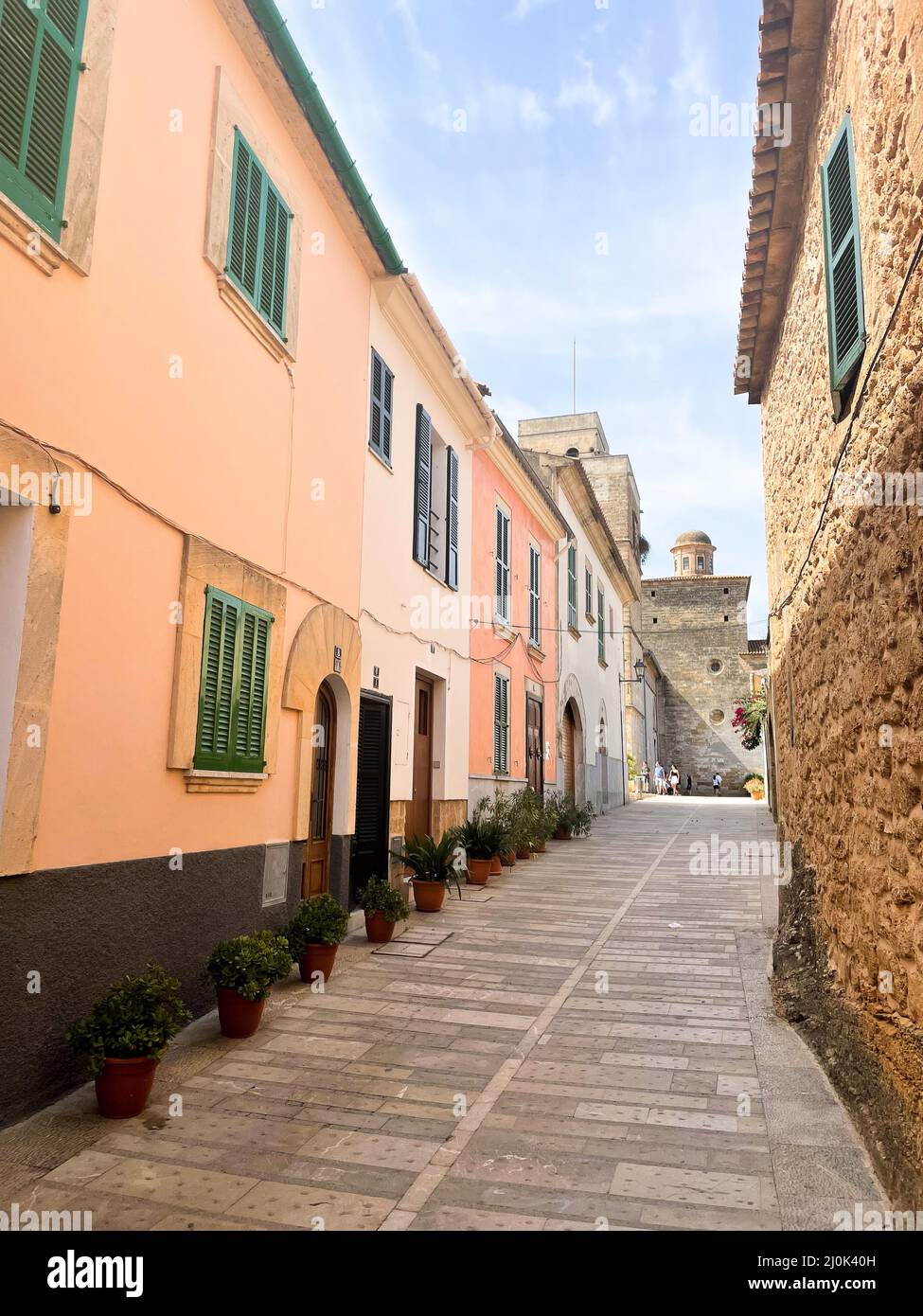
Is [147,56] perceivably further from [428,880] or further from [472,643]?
[472,643]

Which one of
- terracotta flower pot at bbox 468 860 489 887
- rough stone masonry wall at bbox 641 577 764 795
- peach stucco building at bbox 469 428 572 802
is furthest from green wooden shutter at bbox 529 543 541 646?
rough stone masonry wall at bbox 641 577 764 795

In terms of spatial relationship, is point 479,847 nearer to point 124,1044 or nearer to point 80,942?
point 80,942

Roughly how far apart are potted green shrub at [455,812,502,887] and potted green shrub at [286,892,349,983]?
441 cm

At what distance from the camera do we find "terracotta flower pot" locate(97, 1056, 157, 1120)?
13.1ft

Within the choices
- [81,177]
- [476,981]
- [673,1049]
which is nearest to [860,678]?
[673,1049]

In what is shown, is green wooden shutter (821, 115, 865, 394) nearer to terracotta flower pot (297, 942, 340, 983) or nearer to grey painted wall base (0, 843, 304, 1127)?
grey painted wall base (0, 843, 304, 1127)

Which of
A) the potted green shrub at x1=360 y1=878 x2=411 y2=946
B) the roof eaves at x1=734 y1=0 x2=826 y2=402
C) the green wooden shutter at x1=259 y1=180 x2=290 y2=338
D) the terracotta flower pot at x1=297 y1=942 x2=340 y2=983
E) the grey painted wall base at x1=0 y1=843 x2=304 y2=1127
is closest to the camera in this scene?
the grey painted wall base at x1=0 y1=843 x2=304 y2=1127

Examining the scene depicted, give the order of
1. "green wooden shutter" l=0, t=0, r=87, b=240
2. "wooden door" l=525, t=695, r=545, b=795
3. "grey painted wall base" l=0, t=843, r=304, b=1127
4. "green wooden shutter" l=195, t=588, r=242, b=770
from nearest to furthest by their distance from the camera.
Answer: "grey painted wall base" l=0, t=843, r=304, b=1127
"green wooden shutter" l=0, t=0, r=87, b=240
"green wooden shutter" l=195, t=588, r=242, b=770
"wooden door" l=525, t=695, r=545, b=795

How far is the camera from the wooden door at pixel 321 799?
7.53m

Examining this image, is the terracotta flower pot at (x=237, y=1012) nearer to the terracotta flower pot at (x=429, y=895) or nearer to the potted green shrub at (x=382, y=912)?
the potted green shrub at (x=382, y=912)

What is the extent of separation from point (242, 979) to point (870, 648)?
3.83 meters

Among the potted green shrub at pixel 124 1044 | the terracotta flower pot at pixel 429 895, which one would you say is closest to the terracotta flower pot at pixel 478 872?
the terracotta flower pot at pixel 429 895

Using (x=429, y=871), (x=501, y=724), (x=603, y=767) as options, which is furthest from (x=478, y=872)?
(x=603, y=767)

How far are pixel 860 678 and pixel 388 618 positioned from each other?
5.75 m
